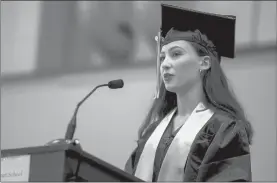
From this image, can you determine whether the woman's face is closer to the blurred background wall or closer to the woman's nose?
the woman's nose

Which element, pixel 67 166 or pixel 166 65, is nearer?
pixel 67 166

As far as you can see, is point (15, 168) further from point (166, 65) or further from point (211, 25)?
point (211, 25)

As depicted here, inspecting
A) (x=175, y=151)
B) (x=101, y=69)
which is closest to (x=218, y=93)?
(x=175, y=151)

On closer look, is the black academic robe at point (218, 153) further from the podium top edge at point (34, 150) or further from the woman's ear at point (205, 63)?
the podium top edge at point (34, 150)

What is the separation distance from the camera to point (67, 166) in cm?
178

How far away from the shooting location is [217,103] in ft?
8.84

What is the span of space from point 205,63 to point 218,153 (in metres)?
0.50

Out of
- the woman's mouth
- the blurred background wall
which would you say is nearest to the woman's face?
the woman's mouth

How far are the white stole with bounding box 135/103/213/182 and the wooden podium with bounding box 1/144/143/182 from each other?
0.65 meters

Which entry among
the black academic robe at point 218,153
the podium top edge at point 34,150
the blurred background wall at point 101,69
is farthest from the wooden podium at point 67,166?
the blurred background wall at point 101,69

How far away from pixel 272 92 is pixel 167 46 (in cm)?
124

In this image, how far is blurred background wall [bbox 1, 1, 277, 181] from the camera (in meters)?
3.78

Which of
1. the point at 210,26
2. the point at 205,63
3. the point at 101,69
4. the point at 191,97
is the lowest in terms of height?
the point at 101,69

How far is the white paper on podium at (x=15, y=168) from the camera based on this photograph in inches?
74.0
